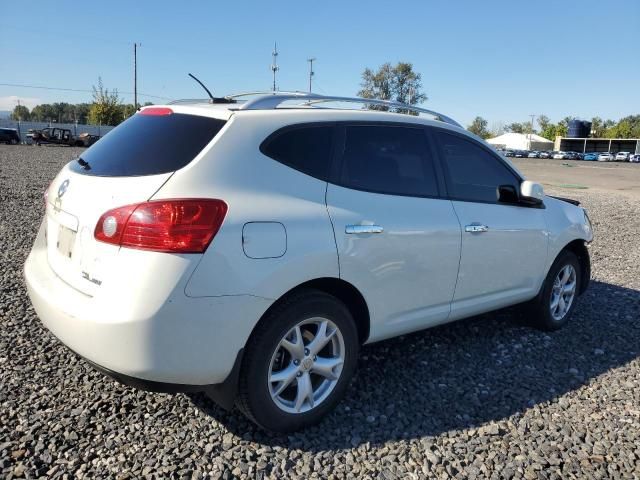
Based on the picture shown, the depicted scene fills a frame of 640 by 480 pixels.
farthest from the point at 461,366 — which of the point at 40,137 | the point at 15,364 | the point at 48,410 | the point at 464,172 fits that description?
the point at 40,137

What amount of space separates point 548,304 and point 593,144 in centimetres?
12529

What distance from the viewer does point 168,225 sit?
2271 mm

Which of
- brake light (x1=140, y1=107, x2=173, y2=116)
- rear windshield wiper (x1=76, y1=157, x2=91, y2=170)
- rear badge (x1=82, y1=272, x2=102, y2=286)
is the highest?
brake light (x1=140, y1=107, x2=173, y2=116)

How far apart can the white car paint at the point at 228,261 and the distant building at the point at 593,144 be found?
12178 centimetres

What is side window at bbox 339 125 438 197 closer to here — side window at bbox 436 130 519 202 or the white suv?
the white suv

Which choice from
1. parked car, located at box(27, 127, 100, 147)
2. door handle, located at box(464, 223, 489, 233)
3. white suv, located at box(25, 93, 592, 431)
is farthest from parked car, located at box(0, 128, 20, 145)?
door handle, located at box(464, 223, 489, 233)

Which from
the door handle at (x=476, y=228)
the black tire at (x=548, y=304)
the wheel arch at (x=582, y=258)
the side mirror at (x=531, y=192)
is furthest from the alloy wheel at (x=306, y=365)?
the wheel arch at (x=582, y=258)

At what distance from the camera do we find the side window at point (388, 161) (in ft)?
9.89

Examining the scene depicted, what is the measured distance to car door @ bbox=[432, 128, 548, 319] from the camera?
3.57 metres

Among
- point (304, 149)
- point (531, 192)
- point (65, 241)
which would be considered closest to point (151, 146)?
point (65, 241)

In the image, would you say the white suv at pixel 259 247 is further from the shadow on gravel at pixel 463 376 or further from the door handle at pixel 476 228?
the shadow on gravel at pixel 463 376

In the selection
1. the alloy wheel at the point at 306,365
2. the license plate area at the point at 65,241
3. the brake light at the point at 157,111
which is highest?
the brake light at the point at 157,111

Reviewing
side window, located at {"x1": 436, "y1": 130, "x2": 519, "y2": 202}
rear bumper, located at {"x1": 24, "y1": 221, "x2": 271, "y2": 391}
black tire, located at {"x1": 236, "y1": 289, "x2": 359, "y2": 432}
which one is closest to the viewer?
rear bumper, located at {"x1": 24, "y1": 221, "x2": 271, "y2": 391}

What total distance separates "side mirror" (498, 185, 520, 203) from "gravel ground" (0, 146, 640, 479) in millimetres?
1153
